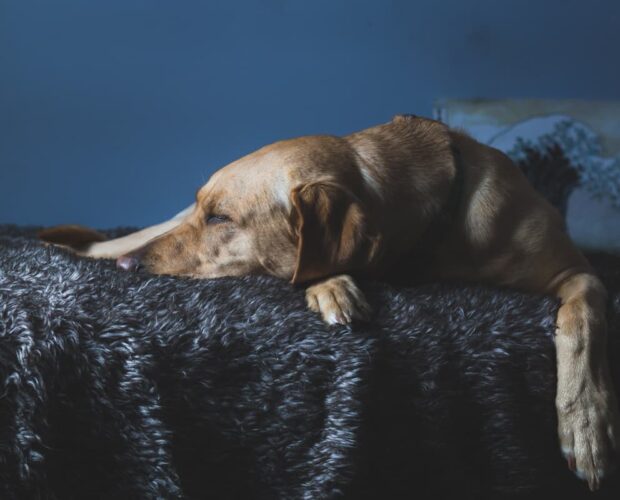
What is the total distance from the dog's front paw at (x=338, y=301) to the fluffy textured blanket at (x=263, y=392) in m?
0.02

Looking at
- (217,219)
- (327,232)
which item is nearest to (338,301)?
(327,232)

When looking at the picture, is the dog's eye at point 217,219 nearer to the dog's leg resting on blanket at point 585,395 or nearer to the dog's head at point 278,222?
the dog's head at point 278,222

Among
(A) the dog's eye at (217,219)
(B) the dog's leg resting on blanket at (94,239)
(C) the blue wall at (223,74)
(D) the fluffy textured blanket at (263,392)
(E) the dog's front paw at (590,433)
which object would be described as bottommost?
(E) the dog's front paw at (590,433)

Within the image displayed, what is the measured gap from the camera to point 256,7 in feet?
8.64

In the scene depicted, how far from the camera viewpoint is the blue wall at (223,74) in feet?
8.63

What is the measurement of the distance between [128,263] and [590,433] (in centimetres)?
92

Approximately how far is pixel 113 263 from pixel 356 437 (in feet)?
2.18

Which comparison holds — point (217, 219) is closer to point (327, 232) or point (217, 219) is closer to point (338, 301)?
point (327, 232)

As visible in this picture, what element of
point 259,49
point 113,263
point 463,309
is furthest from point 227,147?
point 463,309

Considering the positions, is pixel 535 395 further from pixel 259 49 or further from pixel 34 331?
pixel 259 49

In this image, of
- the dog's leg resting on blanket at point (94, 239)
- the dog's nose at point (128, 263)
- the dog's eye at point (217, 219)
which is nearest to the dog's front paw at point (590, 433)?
the dog's eye at point (217, 219)

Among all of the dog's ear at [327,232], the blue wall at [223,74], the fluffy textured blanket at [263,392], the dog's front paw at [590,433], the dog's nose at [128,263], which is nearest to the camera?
the fluffy textured blanket at [263,392]

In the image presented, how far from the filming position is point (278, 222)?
60.6 inches

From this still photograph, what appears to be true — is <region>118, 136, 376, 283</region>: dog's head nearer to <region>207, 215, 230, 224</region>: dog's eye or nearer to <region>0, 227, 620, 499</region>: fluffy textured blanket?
<region>207, 215, 230, 224</region>: dog's eye
